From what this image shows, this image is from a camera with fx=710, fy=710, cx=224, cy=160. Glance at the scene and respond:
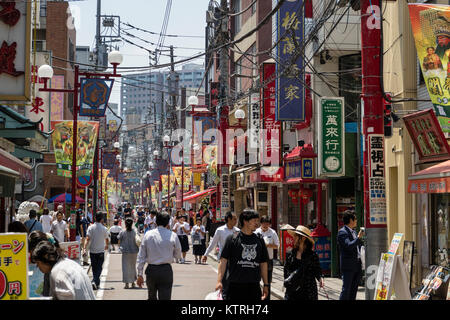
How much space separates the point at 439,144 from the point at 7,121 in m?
11.5

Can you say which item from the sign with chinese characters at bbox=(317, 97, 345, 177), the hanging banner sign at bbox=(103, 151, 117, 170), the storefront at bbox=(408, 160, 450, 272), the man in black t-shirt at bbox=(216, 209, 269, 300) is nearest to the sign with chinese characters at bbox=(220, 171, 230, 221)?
the sign with chinese characters at bbox=(317, 97, 345, 177)

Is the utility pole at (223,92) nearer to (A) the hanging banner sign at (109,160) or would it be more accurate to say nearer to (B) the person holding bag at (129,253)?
(B) the person holding bag at (129,253)

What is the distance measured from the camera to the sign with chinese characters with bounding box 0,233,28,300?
786 centimetres

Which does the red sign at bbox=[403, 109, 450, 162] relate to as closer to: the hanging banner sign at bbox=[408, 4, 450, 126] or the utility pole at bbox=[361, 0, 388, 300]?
the hanging banner sign at bbox=[408, 4, 450, 126]

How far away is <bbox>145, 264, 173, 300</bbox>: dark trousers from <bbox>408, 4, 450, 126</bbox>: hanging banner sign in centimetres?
530

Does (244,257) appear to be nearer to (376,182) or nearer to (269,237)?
(376,182)

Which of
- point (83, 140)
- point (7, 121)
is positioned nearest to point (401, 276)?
point (7, 121)

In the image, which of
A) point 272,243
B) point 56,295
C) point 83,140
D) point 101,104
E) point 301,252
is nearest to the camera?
point 56,295

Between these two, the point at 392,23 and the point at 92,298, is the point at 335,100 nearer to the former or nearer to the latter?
the point at 392,23

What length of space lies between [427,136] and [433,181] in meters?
2.84

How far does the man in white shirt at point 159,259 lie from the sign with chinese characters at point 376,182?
343cm

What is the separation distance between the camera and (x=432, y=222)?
16.2 metres

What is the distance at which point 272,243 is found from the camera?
588 inches

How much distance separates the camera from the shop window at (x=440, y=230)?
15359 mm
